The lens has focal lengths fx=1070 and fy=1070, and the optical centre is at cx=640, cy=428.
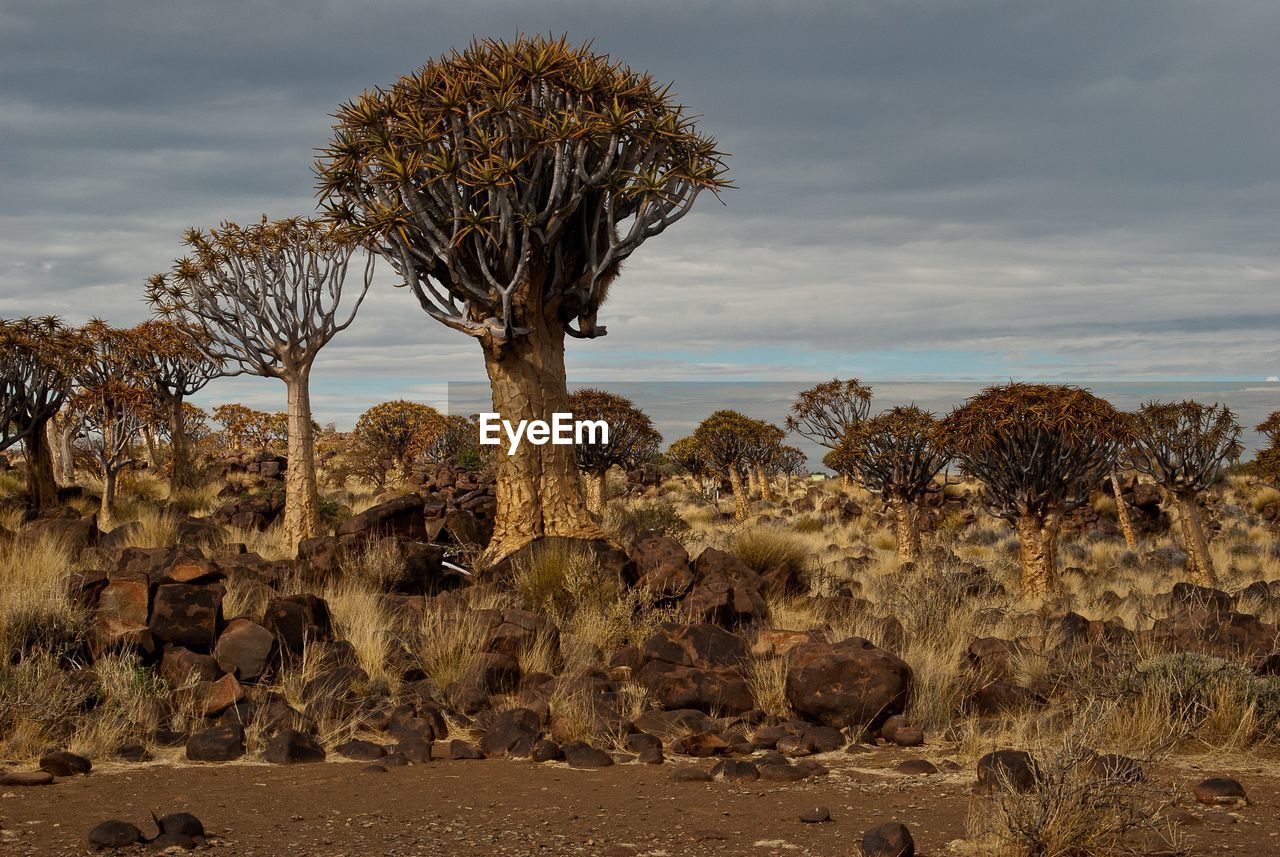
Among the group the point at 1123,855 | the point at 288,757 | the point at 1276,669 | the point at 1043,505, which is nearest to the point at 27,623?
the point at 288,757

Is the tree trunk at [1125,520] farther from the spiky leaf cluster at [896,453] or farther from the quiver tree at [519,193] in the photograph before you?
the quiver tree at [519,193]

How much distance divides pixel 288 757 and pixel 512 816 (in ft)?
6.13

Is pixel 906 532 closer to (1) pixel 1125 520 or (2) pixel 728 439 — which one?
(1) pixel 1125 520

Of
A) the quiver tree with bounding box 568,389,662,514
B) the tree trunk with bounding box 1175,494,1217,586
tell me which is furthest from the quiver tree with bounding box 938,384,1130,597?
the quiver tree with bounding box 568,389,662,514

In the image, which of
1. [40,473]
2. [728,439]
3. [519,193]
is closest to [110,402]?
[40,473]

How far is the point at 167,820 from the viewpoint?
493 cm

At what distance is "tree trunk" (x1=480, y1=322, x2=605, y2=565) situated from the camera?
40.2 feet

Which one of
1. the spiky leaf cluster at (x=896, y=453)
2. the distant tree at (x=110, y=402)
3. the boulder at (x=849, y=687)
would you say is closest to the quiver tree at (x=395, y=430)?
the distant tree at (x=110, y=402)

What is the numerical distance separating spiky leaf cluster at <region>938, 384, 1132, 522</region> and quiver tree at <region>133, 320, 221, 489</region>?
61.1 ft

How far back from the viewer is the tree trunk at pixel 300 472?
16.7 metres

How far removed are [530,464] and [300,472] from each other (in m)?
6.09

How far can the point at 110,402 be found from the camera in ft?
75.4

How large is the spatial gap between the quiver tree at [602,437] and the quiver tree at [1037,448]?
11992 mm

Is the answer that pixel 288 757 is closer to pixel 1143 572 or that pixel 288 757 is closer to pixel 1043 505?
pixel 1043 505
